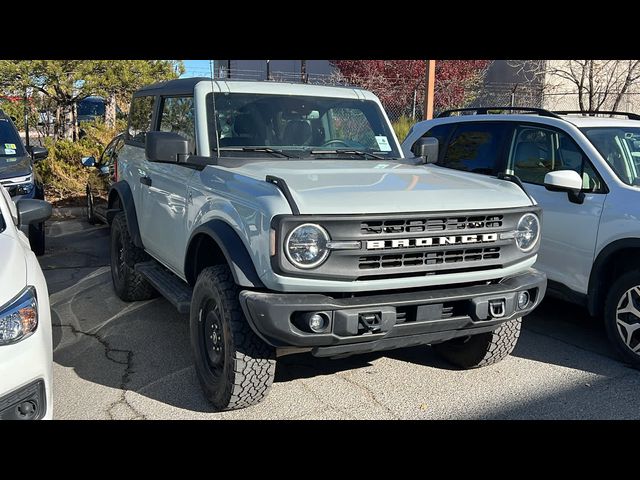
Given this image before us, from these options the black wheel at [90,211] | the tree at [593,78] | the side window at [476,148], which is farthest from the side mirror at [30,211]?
the tree at [593,78]

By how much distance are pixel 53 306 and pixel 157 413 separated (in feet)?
8.83

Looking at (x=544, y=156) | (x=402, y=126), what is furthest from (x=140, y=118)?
(x=402, y=126)

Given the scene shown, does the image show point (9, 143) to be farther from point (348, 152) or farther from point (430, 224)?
point (430, 224)

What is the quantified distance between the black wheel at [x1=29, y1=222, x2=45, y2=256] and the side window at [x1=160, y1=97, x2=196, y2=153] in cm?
336

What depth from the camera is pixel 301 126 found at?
4.72 metres

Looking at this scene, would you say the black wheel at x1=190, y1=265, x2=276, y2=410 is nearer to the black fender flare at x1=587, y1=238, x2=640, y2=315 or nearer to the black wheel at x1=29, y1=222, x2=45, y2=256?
the black fender flare at x1=587, y1=238, x2=640, y2=315

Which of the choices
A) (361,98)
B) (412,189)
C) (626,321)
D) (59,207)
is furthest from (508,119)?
(59,207)

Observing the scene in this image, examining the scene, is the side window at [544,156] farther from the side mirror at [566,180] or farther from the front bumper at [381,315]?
the front bumper at [381,315]

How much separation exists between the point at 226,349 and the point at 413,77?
15.4 m

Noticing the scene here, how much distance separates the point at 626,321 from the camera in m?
4.54

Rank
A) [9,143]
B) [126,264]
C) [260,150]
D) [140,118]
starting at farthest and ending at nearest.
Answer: [9,143]
[140,118]
[126,264]
[260,150]

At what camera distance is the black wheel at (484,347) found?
4281mm

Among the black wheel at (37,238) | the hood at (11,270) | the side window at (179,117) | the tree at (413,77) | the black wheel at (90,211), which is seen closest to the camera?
the hood at (11,270)

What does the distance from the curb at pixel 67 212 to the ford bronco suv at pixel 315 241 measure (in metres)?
6.83
